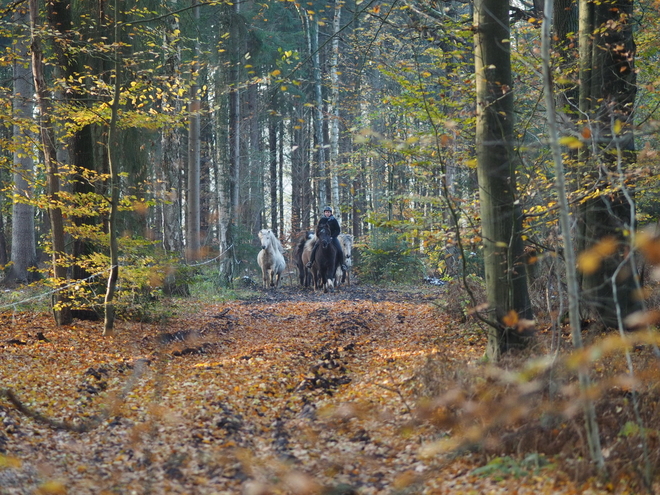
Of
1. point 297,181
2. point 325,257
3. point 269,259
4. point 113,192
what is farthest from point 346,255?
point 297,181

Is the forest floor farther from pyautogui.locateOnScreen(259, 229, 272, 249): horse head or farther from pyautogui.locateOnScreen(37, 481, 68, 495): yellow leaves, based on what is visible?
pyautogui.locateOnScreen(259, 229, 272, 249): horse head

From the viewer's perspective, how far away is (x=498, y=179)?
6.59 meters

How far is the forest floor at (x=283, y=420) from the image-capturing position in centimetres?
460

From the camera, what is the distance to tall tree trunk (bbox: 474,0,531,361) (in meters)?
6.57

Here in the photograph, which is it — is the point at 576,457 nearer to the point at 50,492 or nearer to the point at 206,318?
the point at 50,492

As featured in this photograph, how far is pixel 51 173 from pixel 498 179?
737 cm

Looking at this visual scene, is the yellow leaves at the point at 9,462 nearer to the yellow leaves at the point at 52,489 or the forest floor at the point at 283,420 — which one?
the forest floor at the point at 283,420

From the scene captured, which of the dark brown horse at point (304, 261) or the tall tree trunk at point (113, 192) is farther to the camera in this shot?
the dark brown horse at point (304, 261)

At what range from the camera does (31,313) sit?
11.5 m

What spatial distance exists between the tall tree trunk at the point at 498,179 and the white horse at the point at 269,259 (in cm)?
1565

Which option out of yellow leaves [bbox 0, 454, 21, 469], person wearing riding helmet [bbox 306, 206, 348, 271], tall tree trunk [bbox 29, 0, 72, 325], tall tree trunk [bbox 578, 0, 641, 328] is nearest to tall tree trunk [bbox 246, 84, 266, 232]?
person wearing riding helmet [bbox 306, 206, 348, 271]

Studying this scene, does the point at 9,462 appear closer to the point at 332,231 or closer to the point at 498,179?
the point at 498,179

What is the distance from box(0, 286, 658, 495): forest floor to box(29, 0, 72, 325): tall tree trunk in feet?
1.74

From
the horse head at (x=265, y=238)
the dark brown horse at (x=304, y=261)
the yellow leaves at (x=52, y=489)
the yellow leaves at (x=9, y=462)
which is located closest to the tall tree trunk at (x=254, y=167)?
the dark brown horse at (x=304, y=261)
